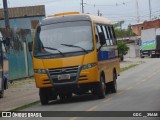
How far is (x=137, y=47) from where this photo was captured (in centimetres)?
8150

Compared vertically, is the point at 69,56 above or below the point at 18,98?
above

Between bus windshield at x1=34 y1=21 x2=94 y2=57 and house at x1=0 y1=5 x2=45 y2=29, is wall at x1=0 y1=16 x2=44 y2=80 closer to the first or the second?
bus windshield at x1=34 y1=21 x2=94 y2=57

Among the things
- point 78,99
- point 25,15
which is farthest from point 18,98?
point 25,15

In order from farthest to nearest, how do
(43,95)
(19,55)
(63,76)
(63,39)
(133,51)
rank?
(133,51) → (19,55) → (43,95) → (63,39) → (63,76)

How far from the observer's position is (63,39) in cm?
1908

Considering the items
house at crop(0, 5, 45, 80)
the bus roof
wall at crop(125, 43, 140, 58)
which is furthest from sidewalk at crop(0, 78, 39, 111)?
wall at crop(125, 43, 140, 58)

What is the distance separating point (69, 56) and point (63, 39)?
78 centimetres

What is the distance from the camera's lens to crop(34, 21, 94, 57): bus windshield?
61.9 feet

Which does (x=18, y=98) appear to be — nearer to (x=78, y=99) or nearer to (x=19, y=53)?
(x=78, y=99)

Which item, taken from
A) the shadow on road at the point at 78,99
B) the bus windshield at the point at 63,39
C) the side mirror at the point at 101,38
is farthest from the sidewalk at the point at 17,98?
the side mirror at the point at 101,38

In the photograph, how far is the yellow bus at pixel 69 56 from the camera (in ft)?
61.0

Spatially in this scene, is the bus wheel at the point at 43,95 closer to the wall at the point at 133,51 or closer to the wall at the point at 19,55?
the wall at the point at 19,55

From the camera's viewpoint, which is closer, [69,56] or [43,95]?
[69,56]

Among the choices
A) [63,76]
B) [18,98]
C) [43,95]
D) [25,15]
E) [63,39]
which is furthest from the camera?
[25,15]
